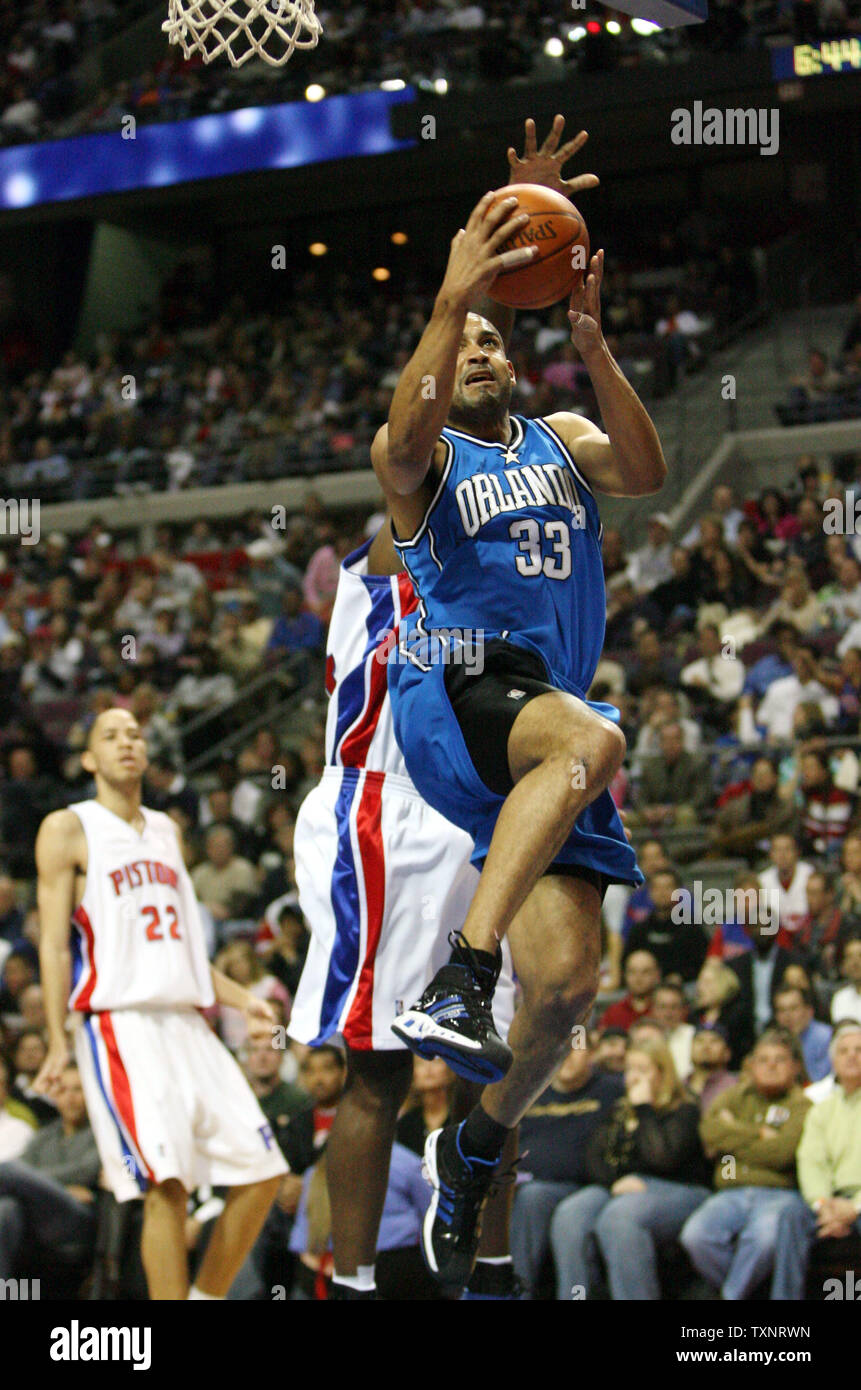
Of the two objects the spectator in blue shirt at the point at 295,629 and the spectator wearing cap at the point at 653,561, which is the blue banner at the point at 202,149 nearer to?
the spectator in blue shirt at the point at 295,629

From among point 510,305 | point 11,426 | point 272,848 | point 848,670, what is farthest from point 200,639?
point 510,305

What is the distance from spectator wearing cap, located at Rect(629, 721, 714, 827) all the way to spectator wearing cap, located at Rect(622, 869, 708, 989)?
1283mm

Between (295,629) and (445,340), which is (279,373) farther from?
(445,340)

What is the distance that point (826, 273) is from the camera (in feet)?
56.1

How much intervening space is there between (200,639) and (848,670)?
5749 mm

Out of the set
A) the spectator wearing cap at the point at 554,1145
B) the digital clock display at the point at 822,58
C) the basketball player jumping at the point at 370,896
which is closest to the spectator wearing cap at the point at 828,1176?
the spectator wearing cap at the point at 554,1145

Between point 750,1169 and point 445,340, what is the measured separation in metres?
4.32

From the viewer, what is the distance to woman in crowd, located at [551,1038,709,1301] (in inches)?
279

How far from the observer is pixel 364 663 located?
214 inches

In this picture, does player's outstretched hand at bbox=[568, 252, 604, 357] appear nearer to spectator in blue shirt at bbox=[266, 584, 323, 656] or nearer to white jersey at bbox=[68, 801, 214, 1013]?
white jersey at bbox=[68, 801, 214, 1013]

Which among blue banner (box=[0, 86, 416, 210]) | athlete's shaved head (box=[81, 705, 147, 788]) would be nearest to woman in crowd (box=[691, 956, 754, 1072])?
athlete's shaved head (box=[81, 705, 147, 788])

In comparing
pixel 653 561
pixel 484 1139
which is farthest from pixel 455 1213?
pixel 653 561

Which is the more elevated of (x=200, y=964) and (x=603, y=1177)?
(x=200, y=964)
